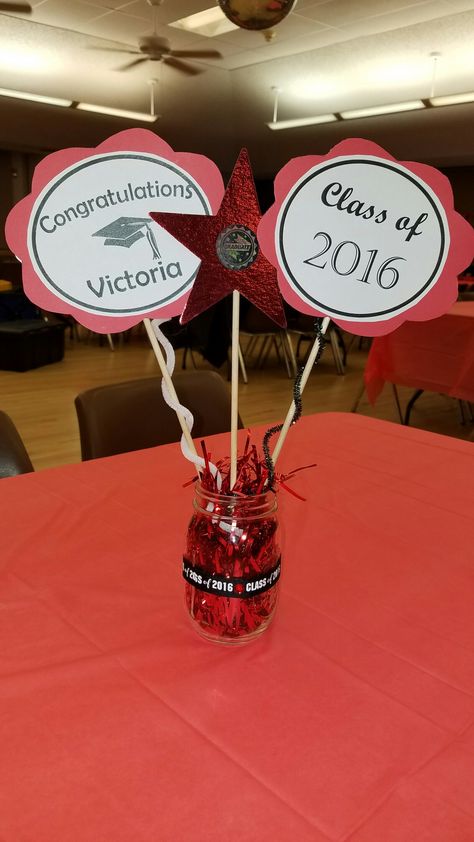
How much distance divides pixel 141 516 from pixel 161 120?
10.2 metres

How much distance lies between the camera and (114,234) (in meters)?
0.74

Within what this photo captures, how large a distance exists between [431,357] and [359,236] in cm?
310

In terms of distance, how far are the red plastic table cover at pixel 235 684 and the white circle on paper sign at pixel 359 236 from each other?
0.34 meters

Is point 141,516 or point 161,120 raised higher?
point 161,120

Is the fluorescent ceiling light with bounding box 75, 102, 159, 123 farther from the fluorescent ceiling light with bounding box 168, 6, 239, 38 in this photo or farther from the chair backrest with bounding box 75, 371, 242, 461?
the chair backrest with bounding box 75, 371, 242, 461

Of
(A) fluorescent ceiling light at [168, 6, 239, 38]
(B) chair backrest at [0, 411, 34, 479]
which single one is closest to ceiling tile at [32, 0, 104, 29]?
(A) fluorescent ceiling light at [168, 6, 239, 38]

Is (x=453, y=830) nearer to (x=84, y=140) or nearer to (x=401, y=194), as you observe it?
(x=401, y=194)

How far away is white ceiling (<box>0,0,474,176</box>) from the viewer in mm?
6316

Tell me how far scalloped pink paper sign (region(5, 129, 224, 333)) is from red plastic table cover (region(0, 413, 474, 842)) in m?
0.32

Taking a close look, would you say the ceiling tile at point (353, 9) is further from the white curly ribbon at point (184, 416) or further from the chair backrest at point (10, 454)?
the white curly ribbon at point (184, 416)

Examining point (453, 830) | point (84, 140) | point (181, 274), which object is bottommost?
point (453, 830)

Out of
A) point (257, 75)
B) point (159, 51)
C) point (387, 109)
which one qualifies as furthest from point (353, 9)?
point (257, 75)

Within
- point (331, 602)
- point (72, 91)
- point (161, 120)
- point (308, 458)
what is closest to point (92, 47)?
point (72, 91)

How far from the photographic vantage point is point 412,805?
513 mm
